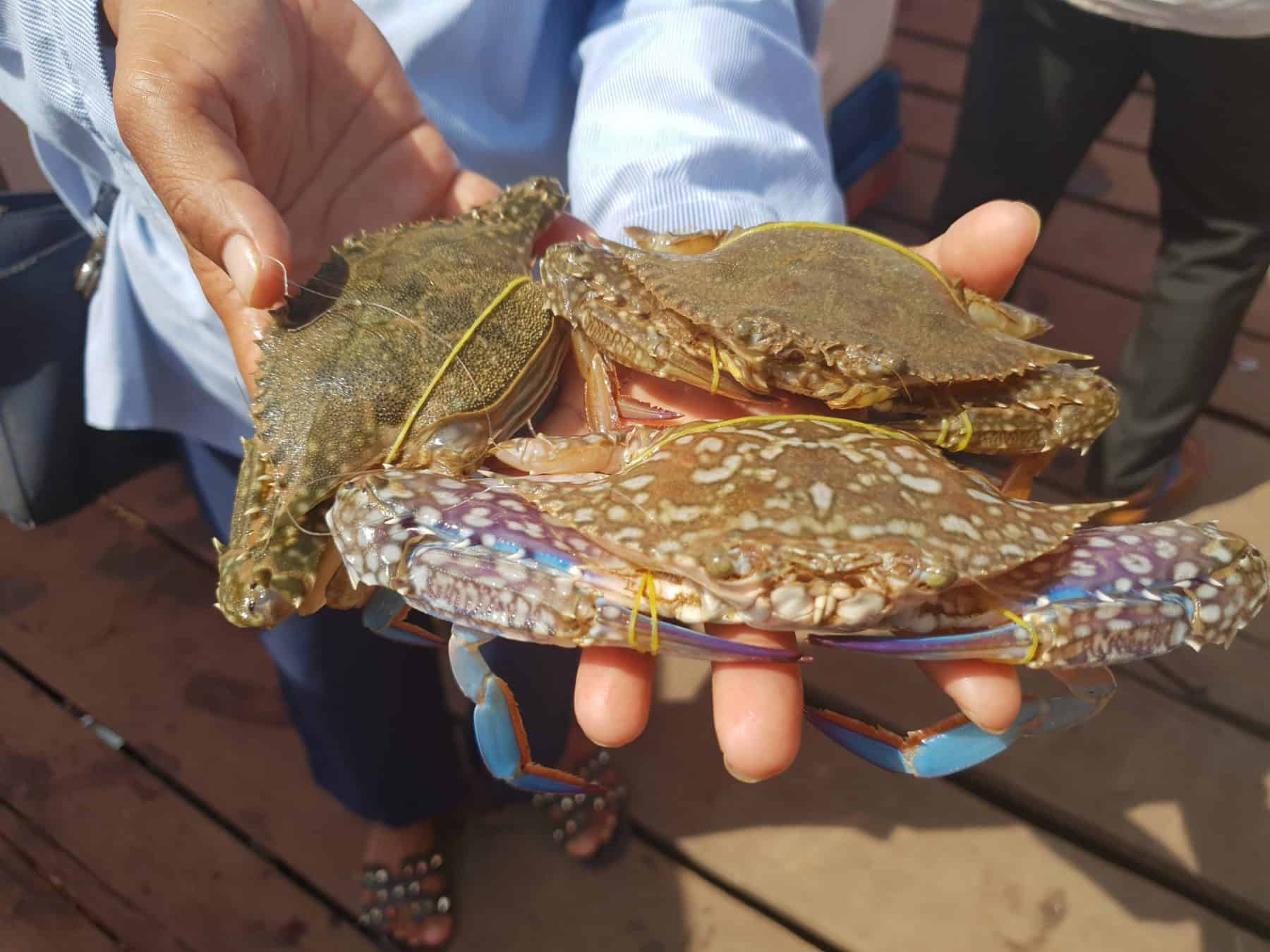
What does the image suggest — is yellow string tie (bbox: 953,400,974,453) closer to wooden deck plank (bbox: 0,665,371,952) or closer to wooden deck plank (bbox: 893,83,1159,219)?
wooden deck plank (bbox: 0,665,371,952)

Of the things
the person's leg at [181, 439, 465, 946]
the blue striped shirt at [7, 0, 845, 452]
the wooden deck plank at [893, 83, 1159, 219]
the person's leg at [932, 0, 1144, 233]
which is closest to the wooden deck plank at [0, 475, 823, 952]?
the person's leg at [181, 439, 465, 946]

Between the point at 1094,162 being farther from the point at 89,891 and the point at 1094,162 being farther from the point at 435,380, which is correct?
the point at 89,891

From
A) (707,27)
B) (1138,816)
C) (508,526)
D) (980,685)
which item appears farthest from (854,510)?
(1138,816)

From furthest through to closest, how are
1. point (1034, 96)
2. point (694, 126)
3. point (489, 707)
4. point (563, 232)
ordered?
point (1034, 96)
point (563, 232)
point (694, 126)
point (489, 707)

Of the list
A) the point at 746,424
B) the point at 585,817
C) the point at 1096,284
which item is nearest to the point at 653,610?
the point at 746,424

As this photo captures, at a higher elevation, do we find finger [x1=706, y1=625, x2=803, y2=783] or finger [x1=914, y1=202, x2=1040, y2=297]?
finger [x1=914, y1=202, x2=1040, y2=297]
